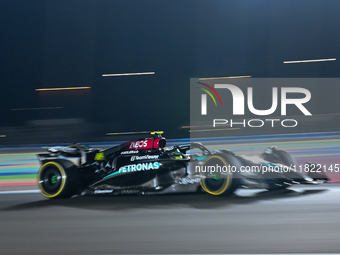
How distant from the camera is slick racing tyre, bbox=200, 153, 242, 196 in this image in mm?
4148

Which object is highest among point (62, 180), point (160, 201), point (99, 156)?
point (99, 156)

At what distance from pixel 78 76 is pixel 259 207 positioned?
1592 centimetres

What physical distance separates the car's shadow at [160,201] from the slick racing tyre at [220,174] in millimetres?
102

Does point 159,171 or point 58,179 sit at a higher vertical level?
point 159,171

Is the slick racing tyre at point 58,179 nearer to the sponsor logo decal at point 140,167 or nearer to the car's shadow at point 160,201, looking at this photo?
the car's shadow at point 160,201

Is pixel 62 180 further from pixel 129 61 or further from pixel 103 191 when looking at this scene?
pixel 129 61

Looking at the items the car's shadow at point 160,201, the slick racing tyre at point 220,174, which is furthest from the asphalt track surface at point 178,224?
the slick racing tyre at point 220,174

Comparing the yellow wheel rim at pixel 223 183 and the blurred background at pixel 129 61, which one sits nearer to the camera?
the yellow wheel rim at pixel 223 183

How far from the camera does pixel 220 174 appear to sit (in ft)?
13.9

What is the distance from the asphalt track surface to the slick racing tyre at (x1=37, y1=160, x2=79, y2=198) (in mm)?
148

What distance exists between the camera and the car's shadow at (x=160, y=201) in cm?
403

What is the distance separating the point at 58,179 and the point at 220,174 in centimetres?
206

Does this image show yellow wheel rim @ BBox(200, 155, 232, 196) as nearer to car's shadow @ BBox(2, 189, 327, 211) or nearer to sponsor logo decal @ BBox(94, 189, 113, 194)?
car's shadow @ BBox(2, 189, 327, 211)

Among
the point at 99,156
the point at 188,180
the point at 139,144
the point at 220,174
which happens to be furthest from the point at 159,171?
the point at 99,156
